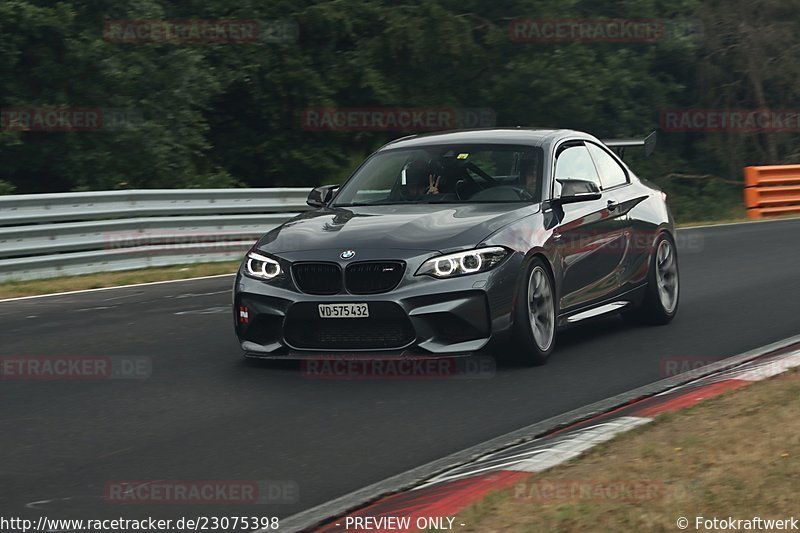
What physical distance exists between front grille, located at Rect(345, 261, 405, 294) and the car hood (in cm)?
15

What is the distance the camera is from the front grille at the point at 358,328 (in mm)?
8562

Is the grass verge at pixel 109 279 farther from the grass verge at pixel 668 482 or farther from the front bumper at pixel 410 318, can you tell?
the grass verge at pixel 668 482

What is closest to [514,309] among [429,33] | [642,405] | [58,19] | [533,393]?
[533,393]

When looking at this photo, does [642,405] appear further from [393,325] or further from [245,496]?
[245,496]

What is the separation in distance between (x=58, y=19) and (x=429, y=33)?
9523mm

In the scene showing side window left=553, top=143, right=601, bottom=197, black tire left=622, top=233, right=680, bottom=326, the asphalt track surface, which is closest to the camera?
the asphalt track surface

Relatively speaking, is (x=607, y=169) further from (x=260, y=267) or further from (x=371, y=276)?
(x=260, y=267)

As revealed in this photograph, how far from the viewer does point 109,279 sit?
16.0 meters

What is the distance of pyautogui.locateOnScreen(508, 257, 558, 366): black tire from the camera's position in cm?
887

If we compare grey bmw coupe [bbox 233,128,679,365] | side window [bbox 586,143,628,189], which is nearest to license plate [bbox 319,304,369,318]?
grey bmw coupe [bbox 233,128,679,365]

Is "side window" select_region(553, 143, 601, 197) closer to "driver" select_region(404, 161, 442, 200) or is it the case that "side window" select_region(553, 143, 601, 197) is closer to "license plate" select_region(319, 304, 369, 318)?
"driver" select_region(404, 161, 442, 200)

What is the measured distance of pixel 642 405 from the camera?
7.73m

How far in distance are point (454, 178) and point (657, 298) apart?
2258 mm

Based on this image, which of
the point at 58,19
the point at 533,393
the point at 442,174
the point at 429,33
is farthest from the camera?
the point at 429,33
